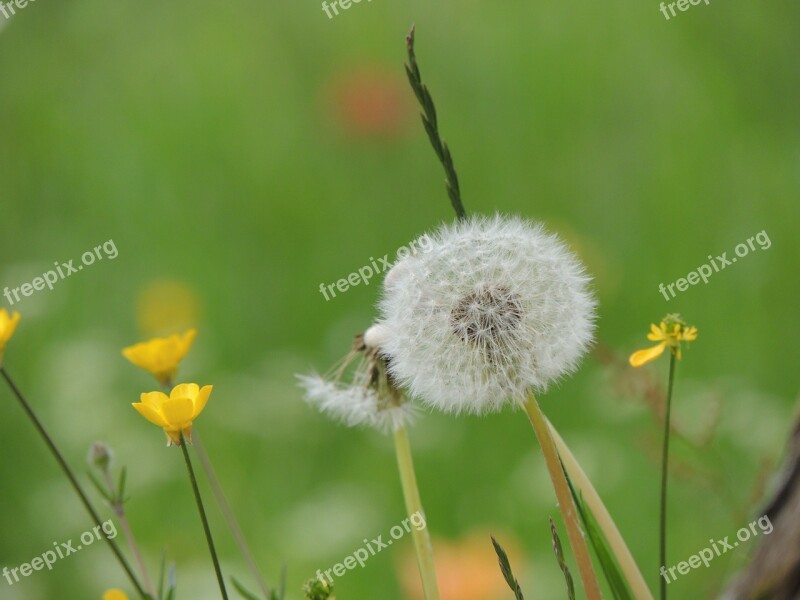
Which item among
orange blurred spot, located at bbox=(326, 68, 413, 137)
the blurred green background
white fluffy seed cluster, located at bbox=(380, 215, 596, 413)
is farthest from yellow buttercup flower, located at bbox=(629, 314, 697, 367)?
orange blurred spot, located at bbox=(326, 68, 413, 137)

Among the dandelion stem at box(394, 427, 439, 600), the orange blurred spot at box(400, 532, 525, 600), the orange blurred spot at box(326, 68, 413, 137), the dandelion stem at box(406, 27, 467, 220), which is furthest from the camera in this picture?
the orange blurred spot at box(326, 68, 413, 137)

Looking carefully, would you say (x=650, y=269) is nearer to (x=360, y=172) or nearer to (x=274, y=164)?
(x=360, y=172)

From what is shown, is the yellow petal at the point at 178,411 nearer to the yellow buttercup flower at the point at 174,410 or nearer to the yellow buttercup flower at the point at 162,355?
the yellow buttercup flower at the point at 174,410

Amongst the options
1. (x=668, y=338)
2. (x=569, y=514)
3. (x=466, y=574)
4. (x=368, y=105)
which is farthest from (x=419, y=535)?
(x=368, y=105)

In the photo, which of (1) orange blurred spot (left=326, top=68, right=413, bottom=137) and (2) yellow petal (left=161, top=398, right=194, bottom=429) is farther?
(1) orange blurred spot (left=326, top=68, right=413, bottom=137)

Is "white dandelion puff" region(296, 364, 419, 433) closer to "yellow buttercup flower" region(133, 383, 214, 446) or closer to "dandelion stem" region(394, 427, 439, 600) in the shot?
"dandelion stem" region(394, 427, 439, 600)

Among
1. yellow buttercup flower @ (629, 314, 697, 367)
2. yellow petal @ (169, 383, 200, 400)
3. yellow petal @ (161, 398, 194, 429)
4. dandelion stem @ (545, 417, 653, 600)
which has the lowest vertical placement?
dandelion stem @ (545, 417, 653, 600)

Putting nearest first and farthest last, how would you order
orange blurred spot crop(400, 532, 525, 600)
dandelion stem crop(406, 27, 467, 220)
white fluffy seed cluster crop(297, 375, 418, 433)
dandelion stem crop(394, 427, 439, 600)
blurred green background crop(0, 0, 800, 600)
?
1. dandelion stem crop(406, 27, 467, 220)
2. dandelion stem crop(394, 427, 439, 600)
3. white fluffy seed cluster crop(297, 375, 418, 433)
4. orange blurred spot crop(400, 532, 525, 600)
5. blurred green background crop(0, 0, 800, 600)
